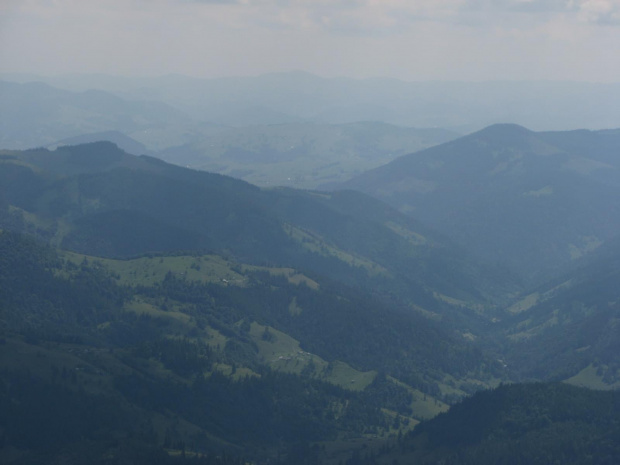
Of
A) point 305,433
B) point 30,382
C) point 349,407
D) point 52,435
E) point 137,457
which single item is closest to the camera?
point 137,457

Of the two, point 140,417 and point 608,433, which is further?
point 140,417

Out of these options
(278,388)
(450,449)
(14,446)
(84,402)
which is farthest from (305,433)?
(14,446)

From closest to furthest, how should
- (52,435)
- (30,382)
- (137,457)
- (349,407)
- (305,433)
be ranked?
(137,457) < (52,435) < (30,382) < (305,433) < (349,407)

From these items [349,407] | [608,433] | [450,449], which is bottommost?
[349,407]

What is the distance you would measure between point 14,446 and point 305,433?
6210 centimetres

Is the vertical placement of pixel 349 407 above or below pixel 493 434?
below

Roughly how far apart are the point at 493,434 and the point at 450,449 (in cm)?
860

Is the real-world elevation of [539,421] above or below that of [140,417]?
above

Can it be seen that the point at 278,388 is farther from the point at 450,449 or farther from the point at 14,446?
the point at 14,446

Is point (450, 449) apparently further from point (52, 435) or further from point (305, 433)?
point (52, 435)

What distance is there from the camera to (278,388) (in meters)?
196

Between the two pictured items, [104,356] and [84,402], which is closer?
[84,402]

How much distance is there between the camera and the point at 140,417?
168500 millimetres

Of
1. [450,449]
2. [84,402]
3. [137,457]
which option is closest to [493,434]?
[450,449]
